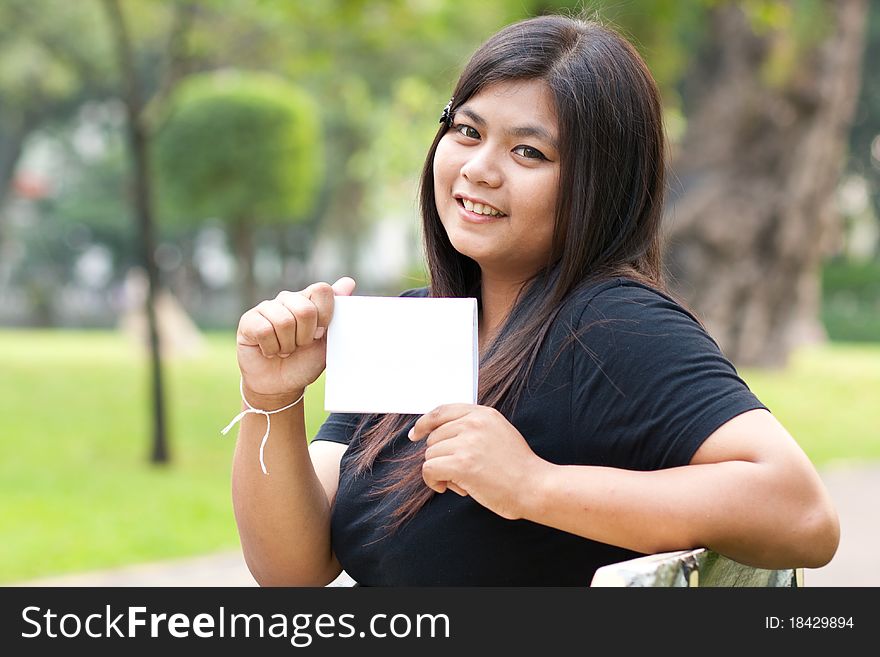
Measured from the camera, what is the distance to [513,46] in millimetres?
1766

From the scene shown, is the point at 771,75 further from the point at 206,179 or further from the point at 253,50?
the point at 253,50

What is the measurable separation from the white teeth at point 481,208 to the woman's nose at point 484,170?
3 centimetres

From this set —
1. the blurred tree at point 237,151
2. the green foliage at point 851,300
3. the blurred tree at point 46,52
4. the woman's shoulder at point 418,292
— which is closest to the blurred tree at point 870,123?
the green foliage at point 851,300

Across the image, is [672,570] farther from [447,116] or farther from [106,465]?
[106,465]

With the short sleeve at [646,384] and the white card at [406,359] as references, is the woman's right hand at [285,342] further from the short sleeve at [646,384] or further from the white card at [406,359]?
the short sleeve at [646,384]

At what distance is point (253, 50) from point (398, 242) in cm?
1982

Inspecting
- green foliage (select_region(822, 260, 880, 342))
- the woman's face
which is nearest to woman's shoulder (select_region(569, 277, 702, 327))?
the woman's face

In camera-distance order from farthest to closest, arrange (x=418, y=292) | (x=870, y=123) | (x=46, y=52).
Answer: (x=870, y=123), (x=46, y=52), (x=418, y=292)

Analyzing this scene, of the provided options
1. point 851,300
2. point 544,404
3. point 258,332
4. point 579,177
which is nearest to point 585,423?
point 544,404

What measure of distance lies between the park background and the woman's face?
1.22ft

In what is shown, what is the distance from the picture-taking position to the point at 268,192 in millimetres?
15562

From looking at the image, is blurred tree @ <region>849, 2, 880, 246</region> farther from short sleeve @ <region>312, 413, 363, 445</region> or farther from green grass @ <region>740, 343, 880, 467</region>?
short sleeve @ <region>312, 413, 363, 445</region>

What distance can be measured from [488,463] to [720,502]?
0.96 ft

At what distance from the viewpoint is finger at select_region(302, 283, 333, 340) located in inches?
63.7
